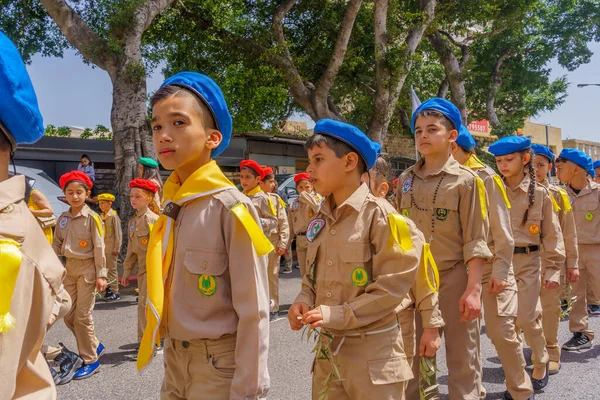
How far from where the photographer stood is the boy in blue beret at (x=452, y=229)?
11.5 ft

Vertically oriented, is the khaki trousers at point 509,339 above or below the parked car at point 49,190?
below

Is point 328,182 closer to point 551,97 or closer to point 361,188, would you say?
point 361,188

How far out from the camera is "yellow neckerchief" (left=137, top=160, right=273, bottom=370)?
2238 millimetres

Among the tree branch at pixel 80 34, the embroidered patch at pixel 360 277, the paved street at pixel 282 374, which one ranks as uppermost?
the tree branch at pixel 80 34

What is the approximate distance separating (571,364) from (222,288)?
15.2ft

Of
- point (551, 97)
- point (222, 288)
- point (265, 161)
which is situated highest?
A: point (551, 97)

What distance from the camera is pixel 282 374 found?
17.0 feet

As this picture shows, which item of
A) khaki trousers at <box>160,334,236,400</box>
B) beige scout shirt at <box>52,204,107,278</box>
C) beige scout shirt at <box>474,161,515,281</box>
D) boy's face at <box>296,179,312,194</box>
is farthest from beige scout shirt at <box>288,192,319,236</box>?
khaki trousers at <box>160,334,236,400</box>

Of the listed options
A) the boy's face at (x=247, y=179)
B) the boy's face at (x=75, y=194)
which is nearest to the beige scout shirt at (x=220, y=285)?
the boy's face at (x=75, y=194)

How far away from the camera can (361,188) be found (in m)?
2.91

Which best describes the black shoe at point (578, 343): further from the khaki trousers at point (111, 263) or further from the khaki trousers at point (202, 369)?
the khaki trousers at point (111, 263)

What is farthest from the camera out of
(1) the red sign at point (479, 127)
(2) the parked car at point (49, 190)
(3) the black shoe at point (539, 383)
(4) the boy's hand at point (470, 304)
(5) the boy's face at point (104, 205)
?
(1) the red sign at point (479, 127)

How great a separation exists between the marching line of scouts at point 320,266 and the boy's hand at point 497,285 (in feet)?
0.05

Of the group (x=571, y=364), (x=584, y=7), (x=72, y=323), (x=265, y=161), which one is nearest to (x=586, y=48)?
(x=584, y=7)
